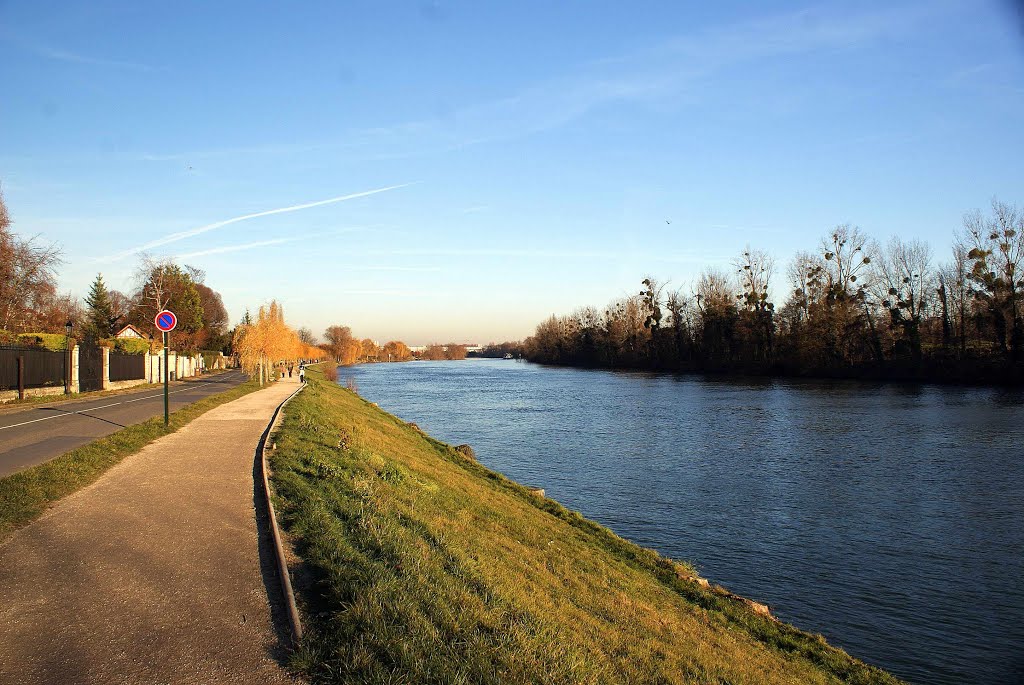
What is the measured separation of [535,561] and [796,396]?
40425mm

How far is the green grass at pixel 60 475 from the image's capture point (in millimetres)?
8086

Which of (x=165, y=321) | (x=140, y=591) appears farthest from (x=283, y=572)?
(x=165, y=321)

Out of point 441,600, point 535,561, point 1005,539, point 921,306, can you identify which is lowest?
point 1005,539

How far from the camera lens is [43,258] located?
3678cm

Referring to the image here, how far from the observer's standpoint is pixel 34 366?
26125 mm

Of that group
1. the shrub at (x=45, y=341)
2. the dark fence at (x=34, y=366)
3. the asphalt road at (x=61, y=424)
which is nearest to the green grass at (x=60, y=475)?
the asphalt road at (x=61, y=424)

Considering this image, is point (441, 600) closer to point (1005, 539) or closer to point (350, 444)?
point (350, 444)

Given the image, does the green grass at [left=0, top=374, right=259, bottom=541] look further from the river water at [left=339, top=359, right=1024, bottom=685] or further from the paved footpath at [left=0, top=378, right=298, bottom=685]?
the river water at [left=339, top=359, right=1024, bottom=685]

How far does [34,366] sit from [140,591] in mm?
25507

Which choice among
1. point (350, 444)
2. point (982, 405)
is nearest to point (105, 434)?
point (350, 444)

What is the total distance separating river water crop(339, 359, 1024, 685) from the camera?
989cm

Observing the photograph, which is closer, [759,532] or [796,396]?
[759,532]

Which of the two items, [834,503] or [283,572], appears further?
[834,503]

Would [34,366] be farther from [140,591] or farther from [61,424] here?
[140,591]
